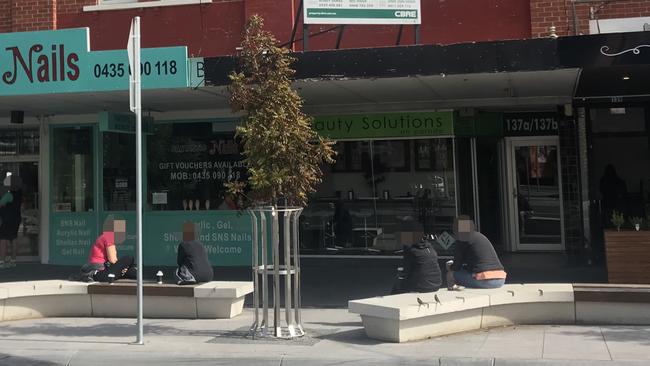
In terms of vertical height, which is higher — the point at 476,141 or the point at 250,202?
the point at 476,141

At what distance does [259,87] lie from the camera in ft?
24.1

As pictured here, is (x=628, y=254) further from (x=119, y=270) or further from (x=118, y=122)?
(x=118, y=122)

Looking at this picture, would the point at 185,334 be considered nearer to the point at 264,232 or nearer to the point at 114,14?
the point at 264,232

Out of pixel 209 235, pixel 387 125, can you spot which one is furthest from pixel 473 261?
pixel 209 235

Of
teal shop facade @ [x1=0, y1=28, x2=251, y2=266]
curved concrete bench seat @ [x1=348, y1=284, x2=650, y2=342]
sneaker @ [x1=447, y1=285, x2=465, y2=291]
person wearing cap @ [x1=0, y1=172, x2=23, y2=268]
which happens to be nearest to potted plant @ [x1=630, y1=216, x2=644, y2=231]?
curved concrete bench seat @ [x1=348, y1=284, x2=650, y2=342]

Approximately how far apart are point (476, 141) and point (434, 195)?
1.34 m

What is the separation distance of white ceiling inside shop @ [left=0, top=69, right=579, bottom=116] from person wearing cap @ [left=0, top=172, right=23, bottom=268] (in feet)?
4.72

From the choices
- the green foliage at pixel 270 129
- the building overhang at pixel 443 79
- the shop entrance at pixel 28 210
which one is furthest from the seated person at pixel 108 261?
the shop entrance at pixel 28 210

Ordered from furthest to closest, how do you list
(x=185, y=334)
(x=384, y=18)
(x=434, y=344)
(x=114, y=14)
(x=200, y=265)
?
(x=114, y=14), (x=384, y=18), (x=200, y=265), (x=185, y=334), (x=434, y=344)

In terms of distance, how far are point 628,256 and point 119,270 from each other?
278 inches

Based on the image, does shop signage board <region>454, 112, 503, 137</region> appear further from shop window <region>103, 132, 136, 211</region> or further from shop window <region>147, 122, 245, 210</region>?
shop window <region>103, 132, 136, 211</region>

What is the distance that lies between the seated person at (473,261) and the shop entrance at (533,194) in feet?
17.9

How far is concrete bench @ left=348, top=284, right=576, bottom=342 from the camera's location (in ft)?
23.4

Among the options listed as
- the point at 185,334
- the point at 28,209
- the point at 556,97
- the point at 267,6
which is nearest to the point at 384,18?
the point at 267,6
